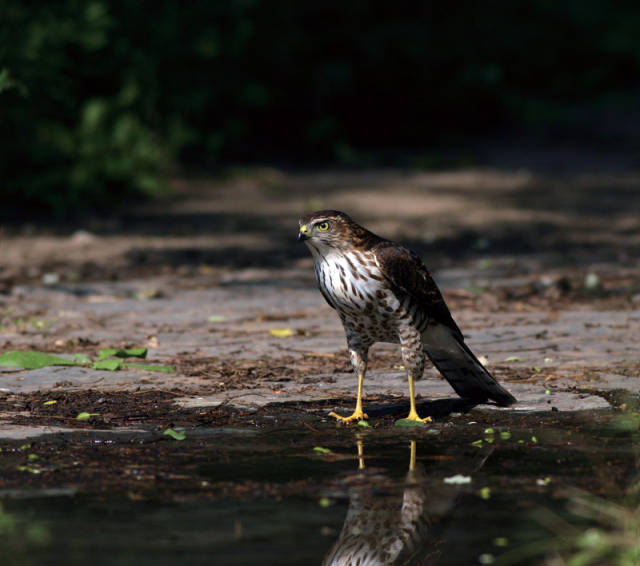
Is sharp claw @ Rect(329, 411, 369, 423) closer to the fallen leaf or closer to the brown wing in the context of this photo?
the brown wing

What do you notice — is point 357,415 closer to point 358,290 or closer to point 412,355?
point 412,355

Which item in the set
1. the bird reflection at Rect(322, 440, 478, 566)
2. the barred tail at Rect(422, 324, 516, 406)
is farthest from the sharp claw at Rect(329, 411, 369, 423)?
the bird reflection at Rect(322, 440, 478, 566)

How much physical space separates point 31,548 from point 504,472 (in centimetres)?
166

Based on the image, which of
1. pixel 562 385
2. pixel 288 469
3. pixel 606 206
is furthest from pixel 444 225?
pixel 288 469

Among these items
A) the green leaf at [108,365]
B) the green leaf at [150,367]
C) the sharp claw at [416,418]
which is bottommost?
the sharp claw at [416,418]

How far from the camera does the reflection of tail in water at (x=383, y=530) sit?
3.31 m

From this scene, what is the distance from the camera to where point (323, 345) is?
681 centimetres

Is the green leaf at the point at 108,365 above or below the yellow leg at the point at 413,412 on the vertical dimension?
above

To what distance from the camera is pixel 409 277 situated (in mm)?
4984

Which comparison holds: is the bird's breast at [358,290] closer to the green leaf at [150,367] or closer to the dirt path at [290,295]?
the dirt path at [290,295]

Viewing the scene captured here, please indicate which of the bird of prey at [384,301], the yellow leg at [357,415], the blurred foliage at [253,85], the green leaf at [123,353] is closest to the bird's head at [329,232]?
the bird of prey at [384,301]

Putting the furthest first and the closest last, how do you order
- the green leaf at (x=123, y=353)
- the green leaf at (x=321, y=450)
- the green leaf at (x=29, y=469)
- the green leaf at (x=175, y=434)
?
the green leaf at (x=123, y=353)
the green leaf at (x=175, y=434)
the green leaf at (x=321, y=450)
the green leaf at (x=29, y=469)

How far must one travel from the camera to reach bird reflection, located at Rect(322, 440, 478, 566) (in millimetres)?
3311

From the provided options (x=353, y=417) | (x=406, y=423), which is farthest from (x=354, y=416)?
(x=406, y=423)
